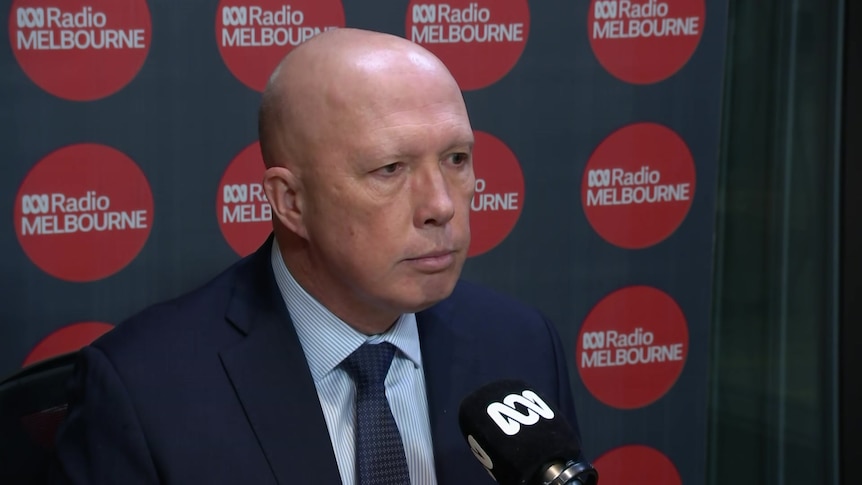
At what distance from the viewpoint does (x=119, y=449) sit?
1425 mm

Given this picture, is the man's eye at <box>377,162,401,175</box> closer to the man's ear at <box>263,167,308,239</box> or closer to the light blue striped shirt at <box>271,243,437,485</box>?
the man's ear at <box>263,167,308,239</box>

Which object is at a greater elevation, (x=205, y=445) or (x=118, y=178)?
(x=118, y=178)

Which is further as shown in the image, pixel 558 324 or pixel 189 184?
pixel 558 324

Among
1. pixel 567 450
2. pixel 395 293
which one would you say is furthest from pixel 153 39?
pixel 567 450

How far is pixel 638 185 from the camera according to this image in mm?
2562

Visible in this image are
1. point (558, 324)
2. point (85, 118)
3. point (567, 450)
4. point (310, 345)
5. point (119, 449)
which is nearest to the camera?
point (567, 450)

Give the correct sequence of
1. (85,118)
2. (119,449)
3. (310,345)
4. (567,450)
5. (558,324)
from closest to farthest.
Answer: (567,450) < (119,449) < (310,345) < (85,118) < (558,324)

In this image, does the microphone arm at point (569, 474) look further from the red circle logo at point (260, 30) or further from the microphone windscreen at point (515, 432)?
the red circle logo at point (260, 30)

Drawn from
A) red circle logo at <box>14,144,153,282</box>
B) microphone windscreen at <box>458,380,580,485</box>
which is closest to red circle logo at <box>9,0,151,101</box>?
red circle logo at <box>14,144,153,282</box>

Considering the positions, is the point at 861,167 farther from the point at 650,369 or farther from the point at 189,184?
the point at 189,184

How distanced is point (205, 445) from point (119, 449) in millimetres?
109

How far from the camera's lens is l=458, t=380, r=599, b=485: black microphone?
1.12 metres

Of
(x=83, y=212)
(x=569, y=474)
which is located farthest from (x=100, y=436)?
(x=83, y=212)

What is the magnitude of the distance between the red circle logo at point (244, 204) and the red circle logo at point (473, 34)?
42 centimetres
